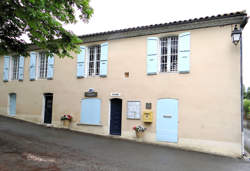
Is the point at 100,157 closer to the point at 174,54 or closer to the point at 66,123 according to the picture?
the point at 66,123

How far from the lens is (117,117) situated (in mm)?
10508

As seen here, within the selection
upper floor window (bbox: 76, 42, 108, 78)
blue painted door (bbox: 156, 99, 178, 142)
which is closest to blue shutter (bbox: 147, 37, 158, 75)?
blue painted door (bbox: 156, 99, 178, 142)

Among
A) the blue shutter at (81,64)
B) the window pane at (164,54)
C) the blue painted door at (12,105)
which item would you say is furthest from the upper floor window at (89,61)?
the blue painted door at (12,105)

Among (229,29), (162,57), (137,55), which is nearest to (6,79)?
(137,55)

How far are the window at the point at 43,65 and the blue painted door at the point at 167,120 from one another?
8145 mm

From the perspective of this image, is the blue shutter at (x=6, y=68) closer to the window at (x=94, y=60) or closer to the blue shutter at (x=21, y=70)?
the blue shutter at (x=21, y=70)

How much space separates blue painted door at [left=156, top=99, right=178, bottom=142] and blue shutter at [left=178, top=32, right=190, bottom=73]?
1.54 meters

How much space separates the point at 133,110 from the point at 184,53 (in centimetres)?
368

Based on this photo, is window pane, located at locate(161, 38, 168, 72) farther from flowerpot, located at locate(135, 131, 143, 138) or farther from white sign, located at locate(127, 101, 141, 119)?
flowerpot, located at locate(135, 131, 143, 138)

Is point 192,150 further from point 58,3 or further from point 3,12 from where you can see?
point 3,12

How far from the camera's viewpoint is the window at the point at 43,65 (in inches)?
522

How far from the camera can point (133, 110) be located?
32.6ft

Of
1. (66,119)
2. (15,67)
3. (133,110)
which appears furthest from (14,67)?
(133,110)

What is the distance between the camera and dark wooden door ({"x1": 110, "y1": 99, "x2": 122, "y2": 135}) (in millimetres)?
10438
